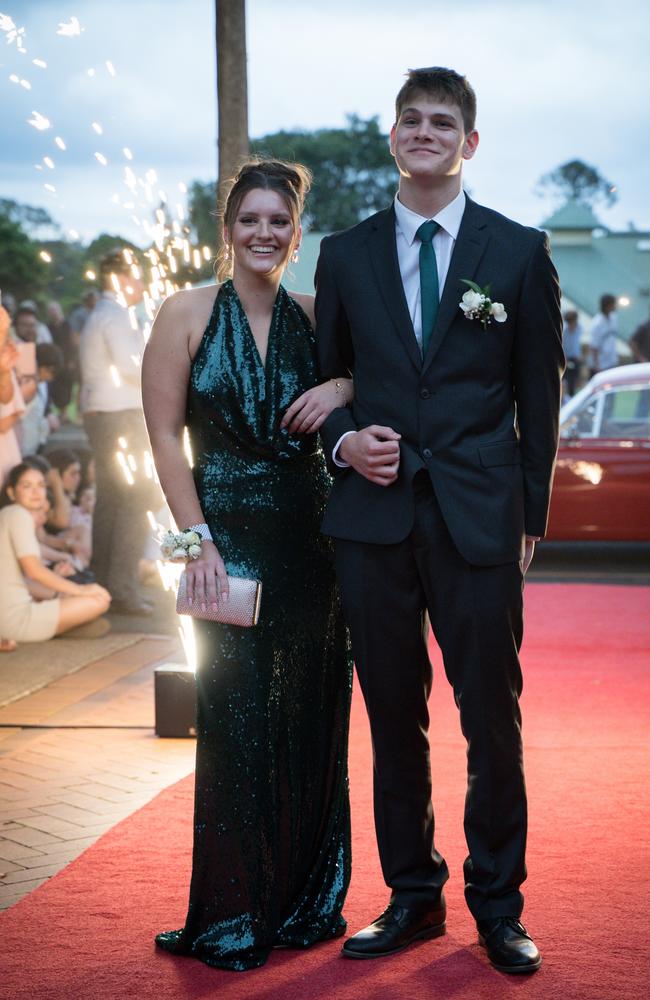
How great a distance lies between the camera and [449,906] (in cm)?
373

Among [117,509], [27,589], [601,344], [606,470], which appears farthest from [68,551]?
[601,344]

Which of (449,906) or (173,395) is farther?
(449,906)

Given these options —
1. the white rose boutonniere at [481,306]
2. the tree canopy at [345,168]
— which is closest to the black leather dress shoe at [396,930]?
the white rose boutonniere at [481,306]

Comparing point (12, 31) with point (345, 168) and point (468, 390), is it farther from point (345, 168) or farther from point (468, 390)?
point (345, 168)

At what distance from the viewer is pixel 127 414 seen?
8.50 meters

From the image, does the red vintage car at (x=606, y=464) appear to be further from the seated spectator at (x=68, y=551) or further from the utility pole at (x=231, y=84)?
the utility pole at (x=231, y=84)

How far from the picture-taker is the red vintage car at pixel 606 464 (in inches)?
421

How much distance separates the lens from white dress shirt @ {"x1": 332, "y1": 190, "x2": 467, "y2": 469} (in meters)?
3.31

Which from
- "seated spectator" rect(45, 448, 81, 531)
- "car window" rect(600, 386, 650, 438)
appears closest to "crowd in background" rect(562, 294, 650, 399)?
"car window" rect(600, 386, 650, 438)

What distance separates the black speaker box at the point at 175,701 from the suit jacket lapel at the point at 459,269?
8.79ft

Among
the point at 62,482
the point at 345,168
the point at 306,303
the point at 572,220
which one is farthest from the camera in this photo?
the point at 345,168

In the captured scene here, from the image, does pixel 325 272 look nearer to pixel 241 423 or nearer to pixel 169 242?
pixel 241 423

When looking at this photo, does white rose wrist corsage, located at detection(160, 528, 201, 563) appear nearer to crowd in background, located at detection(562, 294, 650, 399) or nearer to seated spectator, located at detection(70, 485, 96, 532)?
seated spectator, located at detection(70, 485, 96, 532)

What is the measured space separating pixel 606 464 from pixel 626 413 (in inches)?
20.4
